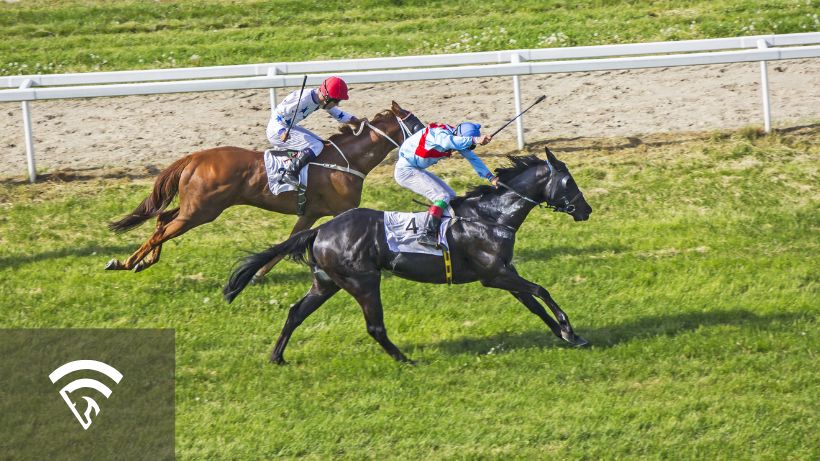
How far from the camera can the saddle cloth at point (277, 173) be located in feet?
36.6

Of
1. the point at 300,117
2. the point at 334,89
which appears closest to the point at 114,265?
the point at 300,117

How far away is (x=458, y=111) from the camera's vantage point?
14961 mm

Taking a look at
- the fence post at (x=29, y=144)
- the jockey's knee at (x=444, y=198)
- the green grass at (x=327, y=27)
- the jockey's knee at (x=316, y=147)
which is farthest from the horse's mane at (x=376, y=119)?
the green grass at (x=327, y=27)

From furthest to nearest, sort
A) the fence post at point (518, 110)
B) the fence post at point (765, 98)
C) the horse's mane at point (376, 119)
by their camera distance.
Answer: the fence post at point (765, 98), the fence post at point (518, 110), the horse's mane at point (376, 119)

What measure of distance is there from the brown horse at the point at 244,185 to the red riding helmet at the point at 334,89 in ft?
1.49

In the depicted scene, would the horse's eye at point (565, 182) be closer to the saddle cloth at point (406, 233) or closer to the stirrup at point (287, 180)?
the saddle cloth at point (406, 233)

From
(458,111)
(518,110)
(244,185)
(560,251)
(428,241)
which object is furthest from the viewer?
(458,111)

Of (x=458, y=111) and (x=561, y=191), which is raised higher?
(x=458, y=111)

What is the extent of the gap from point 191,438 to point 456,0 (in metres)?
12.5

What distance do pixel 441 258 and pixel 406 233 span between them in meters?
0.35

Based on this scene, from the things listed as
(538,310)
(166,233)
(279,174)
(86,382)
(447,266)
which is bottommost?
(86,382)

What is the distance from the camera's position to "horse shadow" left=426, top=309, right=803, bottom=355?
9.61 metres

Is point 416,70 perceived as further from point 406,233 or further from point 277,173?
point 406,233

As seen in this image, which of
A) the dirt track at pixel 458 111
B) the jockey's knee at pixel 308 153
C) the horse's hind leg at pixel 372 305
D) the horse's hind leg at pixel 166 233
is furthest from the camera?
the dirt track at pixel 458 111
